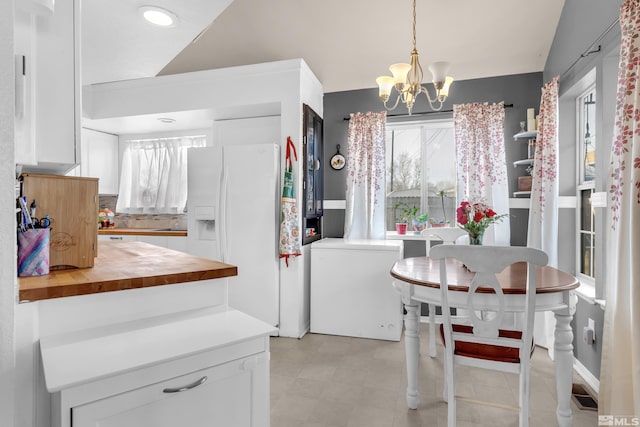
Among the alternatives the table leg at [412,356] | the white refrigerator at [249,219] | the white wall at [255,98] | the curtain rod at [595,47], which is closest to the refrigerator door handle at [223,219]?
the white refrigerator at [249,219]

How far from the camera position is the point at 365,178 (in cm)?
379

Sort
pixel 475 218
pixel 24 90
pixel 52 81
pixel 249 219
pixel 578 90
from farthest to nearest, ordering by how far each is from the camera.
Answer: pixel 249 219 < pixel 578 90 < pixel 475 218 < pixel 52 81 < pixel 24 90

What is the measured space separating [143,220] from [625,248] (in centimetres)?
496

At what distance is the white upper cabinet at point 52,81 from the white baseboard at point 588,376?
3108 millimetres

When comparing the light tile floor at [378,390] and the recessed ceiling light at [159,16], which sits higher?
the recessed ceiling light at [159,16]

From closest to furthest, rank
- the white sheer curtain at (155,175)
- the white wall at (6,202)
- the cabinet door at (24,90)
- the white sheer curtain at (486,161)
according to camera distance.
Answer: the white wall at (6,202) → the cabinet door at (24,90) → the white sheer curtain at (486,161) → the white sheer curtain at (155,175)

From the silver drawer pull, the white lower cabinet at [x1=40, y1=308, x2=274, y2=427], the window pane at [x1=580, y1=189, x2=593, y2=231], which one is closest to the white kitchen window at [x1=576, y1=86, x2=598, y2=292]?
the window pane at [x1=580, y1=189, x2=593, y2=231]

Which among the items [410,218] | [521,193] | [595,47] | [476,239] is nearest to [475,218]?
[476,239]

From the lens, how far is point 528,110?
3.19 meters

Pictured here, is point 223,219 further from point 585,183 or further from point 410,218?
point 585,183

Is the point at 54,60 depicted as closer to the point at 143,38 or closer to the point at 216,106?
the point at 143,38

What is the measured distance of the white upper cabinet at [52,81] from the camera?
1.17m

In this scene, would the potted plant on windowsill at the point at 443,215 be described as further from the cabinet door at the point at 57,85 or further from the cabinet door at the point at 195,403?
the cabinet door at the point at 57,85

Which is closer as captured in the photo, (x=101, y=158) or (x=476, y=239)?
(x=476, y=239)
